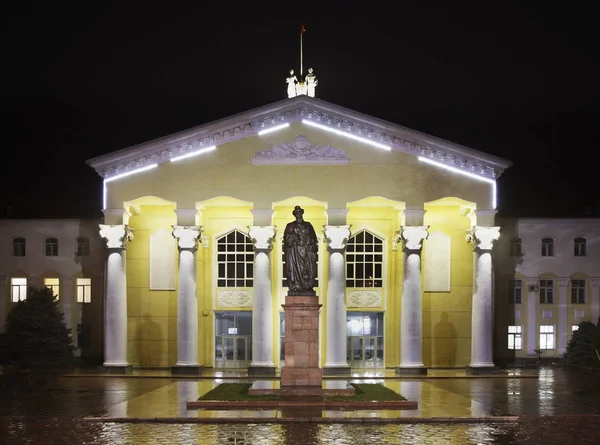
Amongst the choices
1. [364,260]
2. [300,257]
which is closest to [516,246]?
[364,260]

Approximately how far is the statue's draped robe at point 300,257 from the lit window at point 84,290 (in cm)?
2469

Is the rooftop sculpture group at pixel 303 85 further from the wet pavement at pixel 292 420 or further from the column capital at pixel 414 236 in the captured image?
the wet pavement at pixel 292 420

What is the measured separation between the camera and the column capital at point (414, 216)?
45.7 meters

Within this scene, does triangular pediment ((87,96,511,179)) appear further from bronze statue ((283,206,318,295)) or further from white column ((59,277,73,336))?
bronze statue ((283,206,318,295))

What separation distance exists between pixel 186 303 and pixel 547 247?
20699 millimetres

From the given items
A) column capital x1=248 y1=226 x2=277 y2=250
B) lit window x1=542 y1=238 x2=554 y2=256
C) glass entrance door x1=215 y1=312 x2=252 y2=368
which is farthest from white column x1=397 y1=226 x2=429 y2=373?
lit window x1=542 y1=238 x2=554 y2=256

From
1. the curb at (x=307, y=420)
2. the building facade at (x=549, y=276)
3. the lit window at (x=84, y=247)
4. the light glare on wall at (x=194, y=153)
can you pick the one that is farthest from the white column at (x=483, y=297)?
the lit window at (x=84, y=247)

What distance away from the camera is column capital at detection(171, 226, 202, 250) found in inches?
1796

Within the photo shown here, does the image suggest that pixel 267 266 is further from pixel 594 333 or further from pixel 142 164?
pixel 594 333

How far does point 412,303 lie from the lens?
45.8m

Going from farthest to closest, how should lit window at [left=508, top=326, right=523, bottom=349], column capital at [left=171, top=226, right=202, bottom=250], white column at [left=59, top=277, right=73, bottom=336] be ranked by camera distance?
white column at [left=59, top=277, right=73, bottom=336]
lit window at [left=508, top=326, right=523, bottom=349]
column capital at [left=171, top=226, right=202, bottom=250]

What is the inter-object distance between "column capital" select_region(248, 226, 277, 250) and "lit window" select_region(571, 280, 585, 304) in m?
18.6

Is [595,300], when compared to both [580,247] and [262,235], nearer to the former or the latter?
[580,247]

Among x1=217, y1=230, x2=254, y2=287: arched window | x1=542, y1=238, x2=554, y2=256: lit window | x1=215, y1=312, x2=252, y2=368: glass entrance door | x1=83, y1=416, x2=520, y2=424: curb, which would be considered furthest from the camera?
x1=542, y1=238, x2=554, y2=256: lit window
